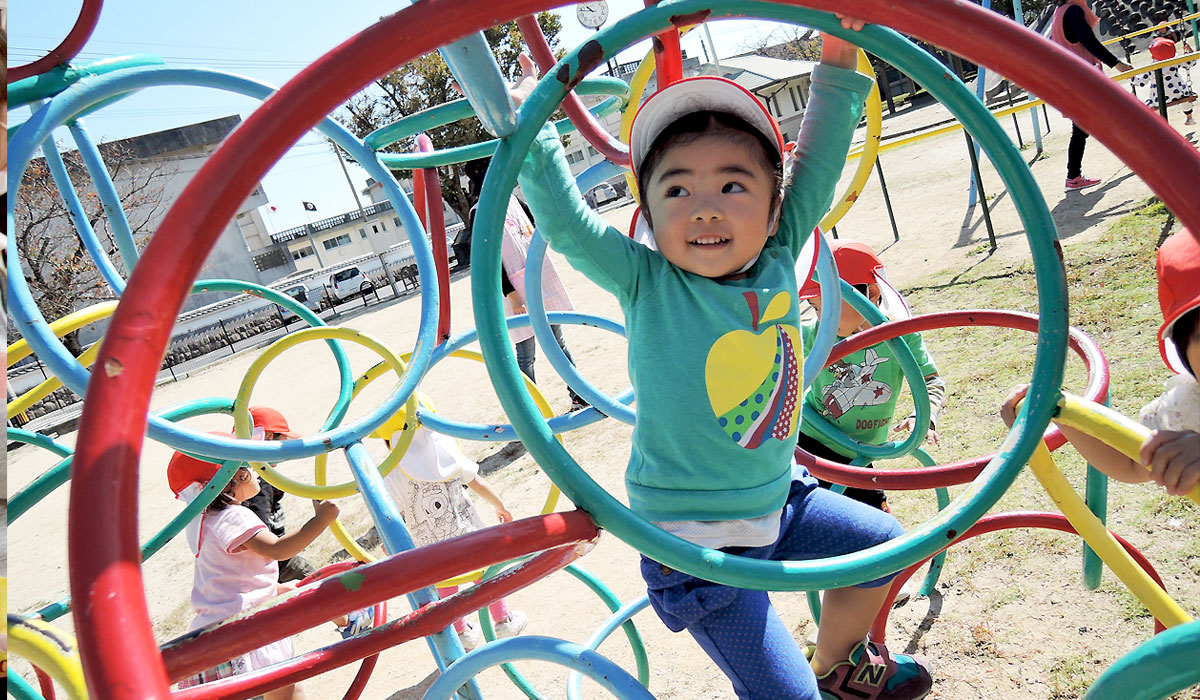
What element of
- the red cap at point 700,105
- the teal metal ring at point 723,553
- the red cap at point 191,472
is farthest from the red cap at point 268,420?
the teal metal ring at point 723,553

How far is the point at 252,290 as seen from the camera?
Result: 3.41 meters

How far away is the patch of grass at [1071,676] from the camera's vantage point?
2426mm

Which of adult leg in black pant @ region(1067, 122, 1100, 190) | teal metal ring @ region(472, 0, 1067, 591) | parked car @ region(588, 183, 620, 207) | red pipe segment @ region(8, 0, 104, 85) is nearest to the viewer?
teal metal ring @ region(472, 0, 1067, 591)

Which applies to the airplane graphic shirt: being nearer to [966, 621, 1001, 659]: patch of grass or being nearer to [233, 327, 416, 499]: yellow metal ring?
[966, 621, 1001, 659]: patch of grass

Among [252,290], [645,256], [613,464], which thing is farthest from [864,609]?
[613,464]

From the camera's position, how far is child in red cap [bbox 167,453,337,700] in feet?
9.76

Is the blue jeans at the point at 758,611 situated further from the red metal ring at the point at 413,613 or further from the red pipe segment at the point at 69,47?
the red pipe segment at the point at 69,47

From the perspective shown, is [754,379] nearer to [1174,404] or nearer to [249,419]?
[1174,404]

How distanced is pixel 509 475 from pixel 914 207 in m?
7.11

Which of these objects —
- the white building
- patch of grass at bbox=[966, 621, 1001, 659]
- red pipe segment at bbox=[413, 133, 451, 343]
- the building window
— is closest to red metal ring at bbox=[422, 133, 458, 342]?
red pipe segment at bbox=[413, 133, 451, 343]

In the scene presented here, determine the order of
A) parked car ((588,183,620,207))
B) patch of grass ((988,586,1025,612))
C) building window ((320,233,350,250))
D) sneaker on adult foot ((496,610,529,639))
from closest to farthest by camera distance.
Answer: patch of grass ((988,586,1025,612)) → sneaker on adult foot ((496,610,529,639)) → parked car ((588,183,620,207)) → building window ((320,233,350,250))

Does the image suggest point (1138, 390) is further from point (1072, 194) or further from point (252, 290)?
point (1072, 194)

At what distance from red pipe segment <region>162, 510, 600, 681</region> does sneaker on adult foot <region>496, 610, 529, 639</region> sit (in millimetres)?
2676

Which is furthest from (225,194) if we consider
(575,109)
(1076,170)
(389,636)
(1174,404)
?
(1076,170)
